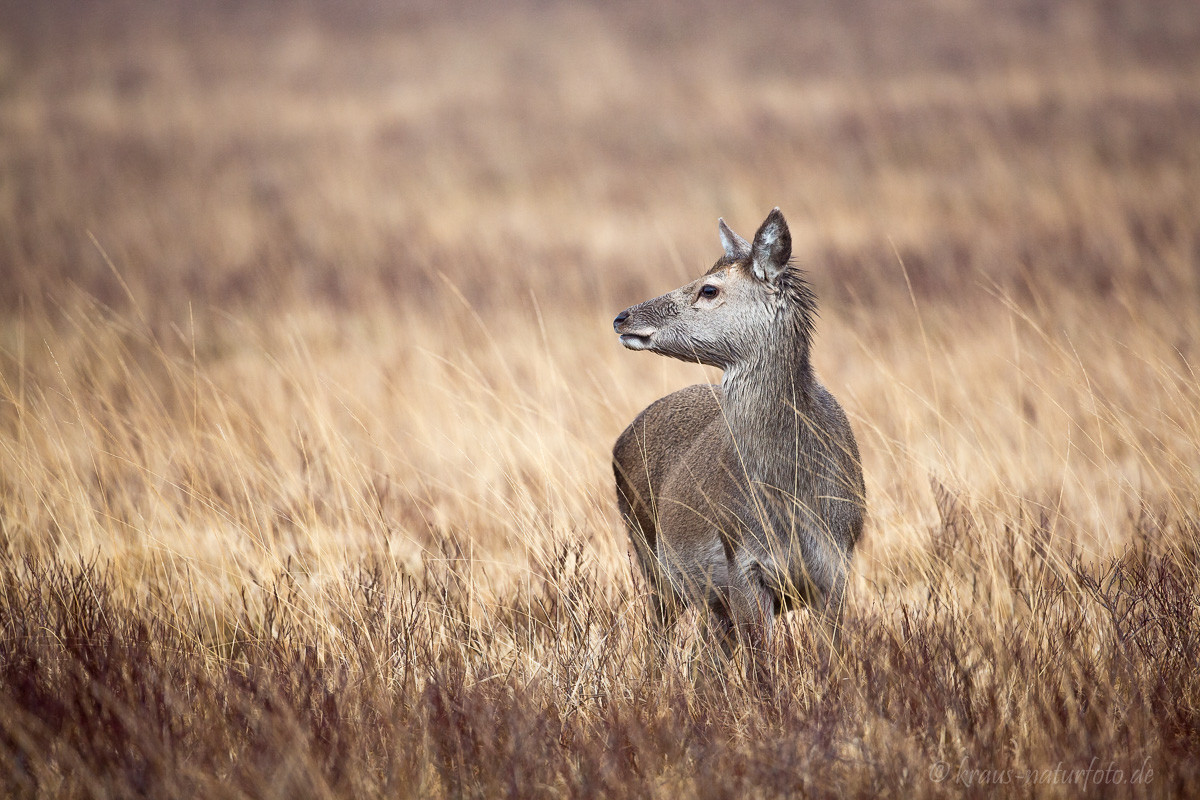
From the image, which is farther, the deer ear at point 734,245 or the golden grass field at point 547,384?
the deer ear at point 734,245

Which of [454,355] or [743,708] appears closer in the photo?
[743,708]

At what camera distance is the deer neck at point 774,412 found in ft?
12.0

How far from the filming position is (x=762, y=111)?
59.3 feet

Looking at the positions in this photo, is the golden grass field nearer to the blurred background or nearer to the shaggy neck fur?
the blurred background

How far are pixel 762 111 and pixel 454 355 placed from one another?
11.2m

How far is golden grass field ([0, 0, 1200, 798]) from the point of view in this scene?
296 cm

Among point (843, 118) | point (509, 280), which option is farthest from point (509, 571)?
point (843, 118)

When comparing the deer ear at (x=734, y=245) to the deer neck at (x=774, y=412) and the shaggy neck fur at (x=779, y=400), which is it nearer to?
the shaggy neck fur at (x=779, y=400)

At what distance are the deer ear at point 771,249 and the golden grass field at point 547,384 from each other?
4.15 ft

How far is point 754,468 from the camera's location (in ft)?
12.1

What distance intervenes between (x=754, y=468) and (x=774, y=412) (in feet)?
0.78

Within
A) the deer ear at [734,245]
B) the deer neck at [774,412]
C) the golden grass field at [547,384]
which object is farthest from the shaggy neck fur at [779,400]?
the golden grass field at [547,384]

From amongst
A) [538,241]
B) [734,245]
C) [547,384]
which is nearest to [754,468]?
[734,245]

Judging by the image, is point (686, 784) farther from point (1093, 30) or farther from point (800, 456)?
point (1093, 30)
